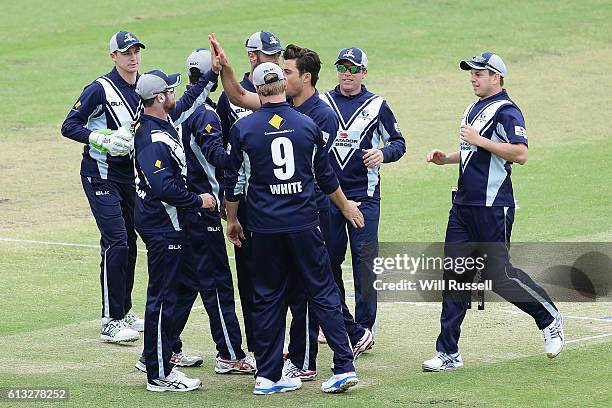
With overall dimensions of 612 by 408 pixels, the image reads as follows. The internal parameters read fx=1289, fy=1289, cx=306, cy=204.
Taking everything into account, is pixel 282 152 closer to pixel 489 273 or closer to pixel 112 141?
pixel 489 273

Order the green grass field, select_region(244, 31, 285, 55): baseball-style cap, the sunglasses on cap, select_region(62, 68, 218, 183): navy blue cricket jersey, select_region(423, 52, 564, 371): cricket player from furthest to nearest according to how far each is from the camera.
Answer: select_region(62, 68, 218, 183): navy blue cricket jersey → the sunglasses on cap → select_region(244, 31, 285, 55): baseball-style cap → select_region(423, 52, 564, 371): cricket player → the green grass field

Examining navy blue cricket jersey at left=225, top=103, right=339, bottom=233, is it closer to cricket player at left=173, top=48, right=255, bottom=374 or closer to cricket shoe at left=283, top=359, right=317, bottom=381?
cricket player at left=173, top=48, right=255, bottom=374

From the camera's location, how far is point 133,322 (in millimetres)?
12023

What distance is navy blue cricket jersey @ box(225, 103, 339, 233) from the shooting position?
9.44m

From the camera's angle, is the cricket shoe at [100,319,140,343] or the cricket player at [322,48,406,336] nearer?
the cricket player at [322,48,406,336]

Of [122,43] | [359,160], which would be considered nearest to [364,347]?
[359,160]

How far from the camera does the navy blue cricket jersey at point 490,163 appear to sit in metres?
10.3

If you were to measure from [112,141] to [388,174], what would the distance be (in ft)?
31.2

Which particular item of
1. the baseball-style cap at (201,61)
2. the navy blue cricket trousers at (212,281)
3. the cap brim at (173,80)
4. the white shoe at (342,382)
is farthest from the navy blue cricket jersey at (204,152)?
the white shoe at (342,382)

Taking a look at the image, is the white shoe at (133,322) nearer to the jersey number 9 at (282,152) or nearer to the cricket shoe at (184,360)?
the cricket shoe at (184,360)

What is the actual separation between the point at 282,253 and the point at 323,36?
71.3 ft

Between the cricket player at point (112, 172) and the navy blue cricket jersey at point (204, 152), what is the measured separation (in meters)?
0.99

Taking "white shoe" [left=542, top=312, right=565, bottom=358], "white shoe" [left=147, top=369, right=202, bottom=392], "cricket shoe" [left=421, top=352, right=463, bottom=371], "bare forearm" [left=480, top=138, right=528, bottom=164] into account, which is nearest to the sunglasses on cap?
"bare forearm" [left=480, top=138, right=528, bottom=164]

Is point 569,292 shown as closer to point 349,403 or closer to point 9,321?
point 349,403
